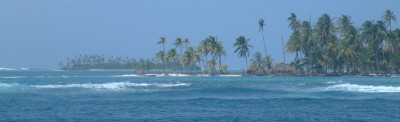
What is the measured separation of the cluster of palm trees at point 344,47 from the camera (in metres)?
84.1

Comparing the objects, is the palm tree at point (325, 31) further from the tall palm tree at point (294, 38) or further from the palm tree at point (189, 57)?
the palm tree at point (189, 57)

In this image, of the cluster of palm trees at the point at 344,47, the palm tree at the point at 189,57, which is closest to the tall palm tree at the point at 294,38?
the cluster of palm trees at the point at 344,47

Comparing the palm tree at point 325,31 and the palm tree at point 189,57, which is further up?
the palm tree at point 325,31

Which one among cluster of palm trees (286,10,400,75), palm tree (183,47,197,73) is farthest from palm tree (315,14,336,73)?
palm tree (183,47,197,73)

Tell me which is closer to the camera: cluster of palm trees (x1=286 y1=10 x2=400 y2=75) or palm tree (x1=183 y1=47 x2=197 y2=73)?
cluster of palm trees (x1=286 y1=10 x2=400 y2=75)

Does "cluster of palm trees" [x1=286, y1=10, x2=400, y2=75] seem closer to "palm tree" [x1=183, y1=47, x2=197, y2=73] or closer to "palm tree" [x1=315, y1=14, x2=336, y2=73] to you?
"palm tree" [x1=315, y1=14, x2=336, y2=73]

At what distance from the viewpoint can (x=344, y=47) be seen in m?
85.6

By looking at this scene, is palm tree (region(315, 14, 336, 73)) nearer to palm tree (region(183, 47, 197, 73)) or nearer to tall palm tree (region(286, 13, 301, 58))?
tall palm tree (region(286, 13, 301, 58))

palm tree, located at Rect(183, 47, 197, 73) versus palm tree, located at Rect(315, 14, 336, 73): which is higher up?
palm tree, located at Rect(315, 14, 336, 73)

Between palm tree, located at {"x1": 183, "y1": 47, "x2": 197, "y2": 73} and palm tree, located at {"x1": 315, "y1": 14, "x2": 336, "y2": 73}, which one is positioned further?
palm tree, located at {"x1": 183, "y1": 47, "x2": 197, "y2": 73}

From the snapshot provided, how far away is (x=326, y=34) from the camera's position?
301ft

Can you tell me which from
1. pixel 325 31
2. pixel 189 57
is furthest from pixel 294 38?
pixel 189 57

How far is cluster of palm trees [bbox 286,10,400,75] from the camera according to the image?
3312 inches

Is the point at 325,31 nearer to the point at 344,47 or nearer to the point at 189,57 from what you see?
the point at 344,47
